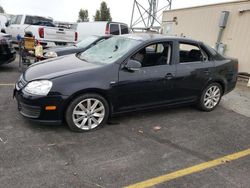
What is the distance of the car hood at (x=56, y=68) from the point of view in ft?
13.2

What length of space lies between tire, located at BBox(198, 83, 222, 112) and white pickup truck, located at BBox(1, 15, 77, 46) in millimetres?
9247

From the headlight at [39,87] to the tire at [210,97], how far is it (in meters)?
3.17

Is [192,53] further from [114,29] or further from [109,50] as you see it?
[114,29]

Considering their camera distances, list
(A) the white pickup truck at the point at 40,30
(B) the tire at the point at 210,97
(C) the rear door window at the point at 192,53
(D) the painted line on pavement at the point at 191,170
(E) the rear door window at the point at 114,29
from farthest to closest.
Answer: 1. (E) the rear door window at the point at 114,29
2. (A) the white pickup truck at the point at 40,30
3. (B) the tire at the point at 210,97
4. (C) the rear door window at the point at 192,53
5. (D) the painted line on pavement at the point at 191,170

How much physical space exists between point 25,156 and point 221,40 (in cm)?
972

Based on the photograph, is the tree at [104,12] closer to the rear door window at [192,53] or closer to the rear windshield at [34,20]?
the rear windshield at [34,20]

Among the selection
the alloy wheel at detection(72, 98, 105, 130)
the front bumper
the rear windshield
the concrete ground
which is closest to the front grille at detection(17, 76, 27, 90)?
the front bumper

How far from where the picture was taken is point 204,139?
427cm

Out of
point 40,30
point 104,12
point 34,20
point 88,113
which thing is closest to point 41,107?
point 88,113

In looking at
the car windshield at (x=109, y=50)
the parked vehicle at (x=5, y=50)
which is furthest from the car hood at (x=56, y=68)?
the parked vehicle at (x=5, y=50)

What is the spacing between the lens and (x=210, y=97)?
5637mm

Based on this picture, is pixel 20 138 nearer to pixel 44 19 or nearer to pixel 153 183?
pixel 153 183

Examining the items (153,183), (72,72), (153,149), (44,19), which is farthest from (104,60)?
(44,19)

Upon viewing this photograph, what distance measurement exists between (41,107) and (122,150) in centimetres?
133
